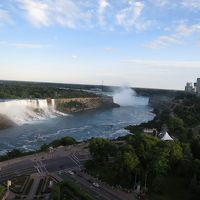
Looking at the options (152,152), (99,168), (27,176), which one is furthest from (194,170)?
(27,176)

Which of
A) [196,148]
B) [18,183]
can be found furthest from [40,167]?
[196,148]

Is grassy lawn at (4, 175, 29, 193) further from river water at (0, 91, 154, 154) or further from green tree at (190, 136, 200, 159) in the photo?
green tree at (190, 136, 200, 159)

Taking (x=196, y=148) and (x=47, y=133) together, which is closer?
(x=196, y=148)

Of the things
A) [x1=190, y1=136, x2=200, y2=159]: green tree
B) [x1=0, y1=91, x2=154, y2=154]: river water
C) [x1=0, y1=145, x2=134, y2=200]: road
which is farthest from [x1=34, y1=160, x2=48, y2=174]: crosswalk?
[x1=190, y1=136, x2=200, y2=159]: green tree

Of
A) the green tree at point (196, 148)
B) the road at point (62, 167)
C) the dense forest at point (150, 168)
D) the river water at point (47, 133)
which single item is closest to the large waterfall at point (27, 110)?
the river water at point (47, 133)

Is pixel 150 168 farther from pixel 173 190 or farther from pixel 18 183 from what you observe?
pixel 18 183
